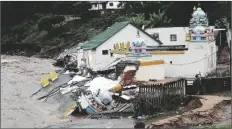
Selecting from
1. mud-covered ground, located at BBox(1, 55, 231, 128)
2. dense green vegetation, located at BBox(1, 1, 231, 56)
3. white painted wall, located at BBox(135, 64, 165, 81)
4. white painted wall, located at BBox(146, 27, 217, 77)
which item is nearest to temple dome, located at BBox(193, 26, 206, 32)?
white painted wall, located at BBox(146, 27, 217, 77)

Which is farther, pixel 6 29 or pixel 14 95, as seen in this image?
pixel 6 29

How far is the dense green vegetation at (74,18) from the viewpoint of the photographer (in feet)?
191

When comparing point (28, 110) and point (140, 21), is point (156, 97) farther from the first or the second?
point (140, 21)

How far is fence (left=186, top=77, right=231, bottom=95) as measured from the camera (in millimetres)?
30562

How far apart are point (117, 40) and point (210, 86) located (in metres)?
11.8

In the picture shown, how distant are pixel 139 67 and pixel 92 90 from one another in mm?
4596

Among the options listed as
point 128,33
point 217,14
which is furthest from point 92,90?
point 217,14

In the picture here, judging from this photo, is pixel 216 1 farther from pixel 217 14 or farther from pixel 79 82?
pixel 79 82

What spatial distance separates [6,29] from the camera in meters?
83.5

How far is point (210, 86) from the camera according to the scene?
31156mm

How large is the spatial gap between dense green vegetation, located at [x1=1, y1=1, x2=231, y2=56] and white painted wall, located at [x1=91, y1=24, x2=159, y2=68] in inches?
485

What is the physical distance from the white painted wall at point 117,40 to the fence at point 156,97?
1221 cm

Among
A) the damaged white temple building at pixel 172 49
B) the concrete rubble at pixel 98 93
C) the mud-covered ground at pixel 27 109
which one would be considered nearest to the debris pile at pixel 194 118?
the mud-covered ground at pixel 27 109

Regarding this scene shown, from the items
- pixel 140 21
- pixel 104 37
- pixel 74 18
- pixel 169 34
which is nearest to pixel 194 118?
pixel 104 37
